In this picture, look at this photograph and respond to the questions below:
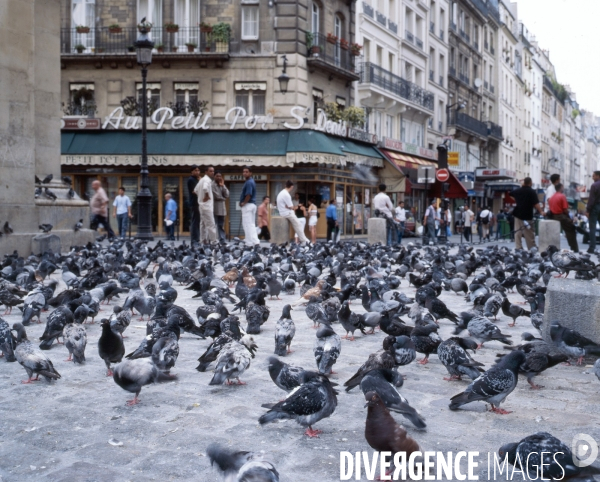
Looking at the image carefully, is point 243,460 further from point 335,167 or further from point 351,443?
point 335,167

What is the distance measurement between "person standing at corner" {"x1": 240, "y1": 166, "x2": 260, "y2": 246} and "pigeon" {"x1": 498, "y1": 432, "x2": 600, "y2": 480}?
49.7ft

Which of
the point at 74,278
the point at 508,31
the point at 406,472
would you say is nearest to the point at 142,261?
the point at 74,278

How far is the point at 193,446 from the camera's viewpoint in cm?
407

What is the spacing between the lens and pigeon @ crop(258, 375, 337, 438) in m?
4.13

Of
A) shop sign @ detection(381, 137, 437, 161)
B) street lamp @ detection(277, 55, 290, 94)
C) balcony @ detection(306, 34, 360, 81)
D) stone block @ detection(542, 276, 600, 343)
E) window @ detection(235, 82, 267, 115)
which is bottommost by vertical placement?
stone block @ detection(542, 276, 600, 343)

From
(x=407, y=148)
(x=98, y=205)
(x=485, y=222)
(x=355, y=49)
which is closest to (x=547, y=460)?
(x=98, y=205)

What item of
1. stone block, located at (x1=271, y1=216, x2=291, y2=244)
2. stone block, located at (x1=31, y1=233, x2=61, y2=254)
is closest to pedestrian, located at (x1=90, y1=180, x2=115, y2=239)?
stone block, located at (x1=271, y1=216, x2=291, y2=244)

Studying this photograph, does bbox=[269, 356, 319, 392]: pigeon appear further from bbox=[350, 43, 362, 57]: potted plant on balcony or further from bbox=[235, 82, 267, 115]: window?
bbox=[350, 43, 362, 57]: potted plant on balcony

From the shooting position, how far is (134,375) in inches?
192

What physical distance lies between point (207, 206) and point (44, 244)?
4923 millimetres

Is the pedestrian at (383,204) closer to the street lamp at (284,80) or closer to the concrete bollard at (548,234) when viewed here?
the concrete bollard at (548,234)

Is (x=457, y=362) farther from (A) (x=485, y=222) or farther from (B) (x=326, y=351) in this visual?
(A) (x=485, y=222)

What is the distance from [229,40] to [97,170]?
703cm

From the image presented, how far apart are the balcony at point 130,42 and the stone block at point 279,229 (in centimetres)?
920
